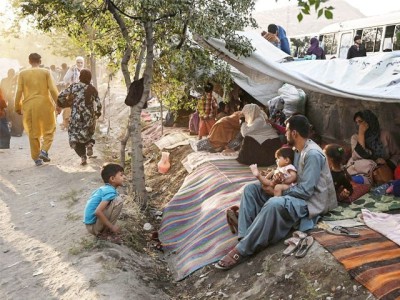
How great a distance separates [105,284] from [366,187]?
10.5 ft

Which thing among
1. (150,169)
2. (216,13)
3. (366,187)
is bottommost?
(150,169)

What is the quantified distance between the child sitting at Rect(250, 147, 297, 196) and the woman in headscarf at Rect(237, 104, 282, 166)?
7.73 ft

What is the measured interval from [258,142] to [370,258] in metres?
3.58

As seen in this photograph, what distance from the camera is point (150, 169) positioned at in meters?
8.96

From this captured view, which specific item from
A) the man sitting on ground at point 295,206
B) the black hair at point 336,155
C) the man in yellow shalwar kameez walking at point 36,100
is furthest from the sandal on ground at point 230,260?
the man in yellow shalwar kameez walking at point 36,100

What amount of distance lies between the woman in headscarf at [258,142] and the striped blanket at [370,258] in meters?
2.96

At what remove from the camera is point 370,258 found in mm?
3578

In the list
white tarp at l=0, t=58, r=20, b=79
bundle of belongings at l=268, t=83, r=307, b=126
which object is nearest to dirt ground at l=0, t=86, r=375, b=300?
bundle of belongings at l=268, t=83, r=307, b=126

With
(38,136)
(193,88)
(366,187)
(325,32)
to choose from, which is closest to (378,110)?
(366,187)

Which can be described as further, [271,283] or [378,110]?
[378,110]

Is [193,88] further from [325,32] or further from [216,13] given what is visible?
[325,32]

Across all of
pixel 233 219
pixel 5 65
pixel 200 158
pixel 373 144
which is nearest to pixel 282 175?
pixel 233 219

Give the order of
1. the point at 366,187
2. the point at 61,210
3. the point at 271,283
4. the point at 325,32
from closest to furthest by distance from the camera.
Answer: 1. the point at 271,283
2. the point at 366,187
3. the point at 61,210
4. the point at 325,32

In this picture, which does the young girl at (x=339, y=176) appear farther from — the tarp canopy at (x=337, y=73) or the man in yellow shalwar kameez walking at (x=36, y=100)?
the man in yellow shalwar kameez walking at (x=36, y=100)
